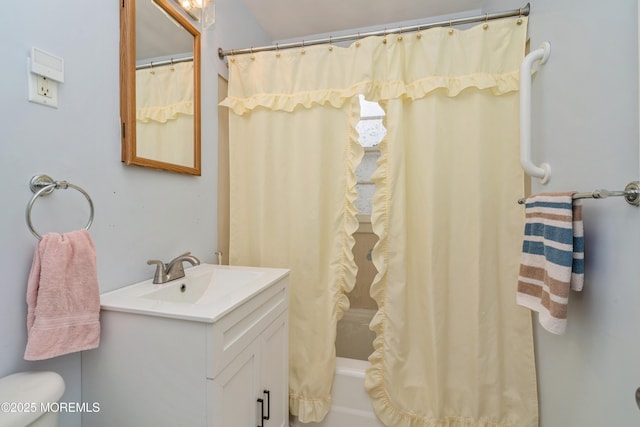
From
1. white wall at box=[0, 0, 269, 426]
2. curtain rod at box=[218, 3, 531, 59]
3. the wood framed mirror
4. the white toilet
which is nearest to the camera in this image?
the white toilet

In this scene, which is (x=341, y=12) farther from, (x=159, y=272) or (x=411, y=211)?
(x=159, y=272)

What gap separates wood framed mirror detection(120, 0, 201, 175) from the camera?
0.99 metres

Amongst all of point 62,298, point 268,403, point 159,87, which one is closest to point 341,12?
point 159,87

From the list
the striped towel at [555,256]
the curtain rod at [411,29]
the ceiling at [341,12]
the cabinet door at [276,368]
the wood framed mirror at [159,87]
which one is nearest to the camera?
the striped towel at [555,256]

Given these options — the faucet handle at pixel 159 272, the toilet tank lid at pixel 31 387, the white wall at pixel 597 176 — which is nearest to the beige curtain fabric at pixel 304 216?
the faucet handle at pixel 159 272

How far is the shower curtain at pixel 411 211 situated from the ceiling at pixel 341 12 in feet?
1.77

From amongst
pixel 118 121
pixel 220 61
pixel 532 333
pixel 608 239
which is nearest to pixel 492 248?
pixel 532 333

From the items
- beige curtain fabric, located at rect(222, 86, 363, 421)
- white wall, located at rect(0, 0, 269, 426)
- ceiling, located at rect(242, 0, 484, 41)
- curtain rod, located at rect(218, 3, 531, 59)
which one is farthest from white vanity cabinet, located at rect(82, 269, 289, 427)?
ceiling, located at rect(242, 0, 484, 41)

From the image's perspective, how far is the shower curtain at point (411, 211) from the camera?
1.29 m

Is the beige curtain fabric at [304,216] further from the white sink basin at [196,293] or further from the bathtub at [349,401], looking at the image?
the white sink basin at [196,293]

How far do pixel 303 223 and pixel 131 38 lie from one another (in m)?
1.05

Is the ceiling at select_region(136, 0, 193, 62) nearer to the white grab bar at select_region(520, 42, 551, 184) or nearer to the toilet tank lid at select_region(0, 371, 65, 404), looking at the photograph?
the toilet tank lid at select_region(0, 371, 65, 404)

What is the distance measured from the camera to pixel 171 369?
0.77m

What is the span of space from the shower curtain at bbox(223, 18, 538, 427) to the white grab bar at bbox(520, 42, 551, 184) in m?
0.19
